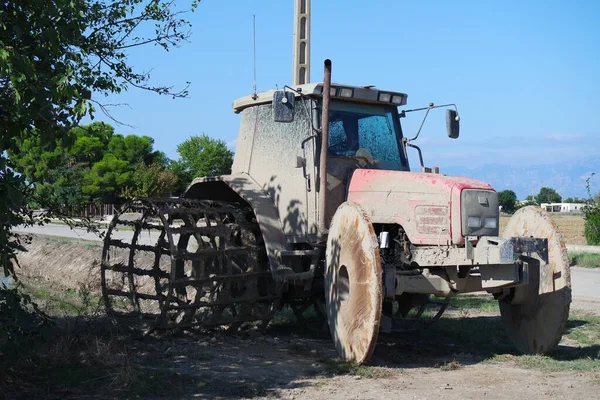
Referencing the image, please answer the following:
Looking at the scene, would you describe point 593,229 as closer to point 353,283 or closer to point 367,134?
point 367,134

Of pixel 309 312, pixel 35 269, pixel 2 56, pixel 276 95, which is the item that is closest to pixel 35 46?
pixel 2 56

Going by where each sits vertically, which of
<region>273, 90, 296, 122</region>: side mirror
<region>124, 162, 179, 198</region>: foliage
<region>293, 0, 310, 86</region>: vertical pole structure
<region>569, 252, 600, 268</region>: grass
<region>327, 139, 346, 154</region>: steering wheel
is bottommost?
<region>569, 252, 600, 268</region>: grass

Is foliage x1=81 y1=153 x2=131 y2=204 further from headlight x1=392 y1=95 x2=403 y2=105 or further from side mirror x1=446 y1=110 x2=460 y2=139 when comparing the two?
side mirror x1=446 y1=110 x2=460 y2=139

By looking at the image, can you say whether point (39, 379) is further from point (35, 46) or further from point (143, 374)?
point (35, 46)

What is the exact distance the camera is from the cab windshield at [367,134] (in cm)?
909

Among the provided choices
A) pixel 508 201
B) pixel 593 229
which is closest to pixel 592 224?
pixel 593 229

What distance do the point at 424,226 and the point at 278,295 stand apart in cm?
216

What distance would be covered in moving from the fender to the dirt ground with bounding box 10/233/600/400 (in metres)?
1.07

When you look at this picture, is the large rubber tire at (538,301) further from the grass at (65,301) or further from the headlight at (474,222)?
the grass at (65,301)

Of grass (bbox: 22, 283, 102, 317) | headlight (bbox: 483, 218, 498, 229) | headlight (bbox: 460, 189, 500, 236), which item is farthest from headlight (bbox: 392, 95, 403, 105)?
grass (bbox: 22, 283, 102, 317)

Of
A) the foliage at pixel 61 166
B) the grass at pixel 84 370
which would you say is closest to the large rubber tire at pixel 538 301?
the grass at pixel 84 370

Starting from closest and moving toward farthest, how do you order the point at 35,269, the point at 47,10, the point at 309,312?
the point at 47,10, the point at 309,312, the point at 35,269

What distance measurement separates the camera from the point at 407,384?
7109 millimetres

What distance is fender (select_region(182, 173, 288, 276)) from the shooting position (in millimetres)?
8922
